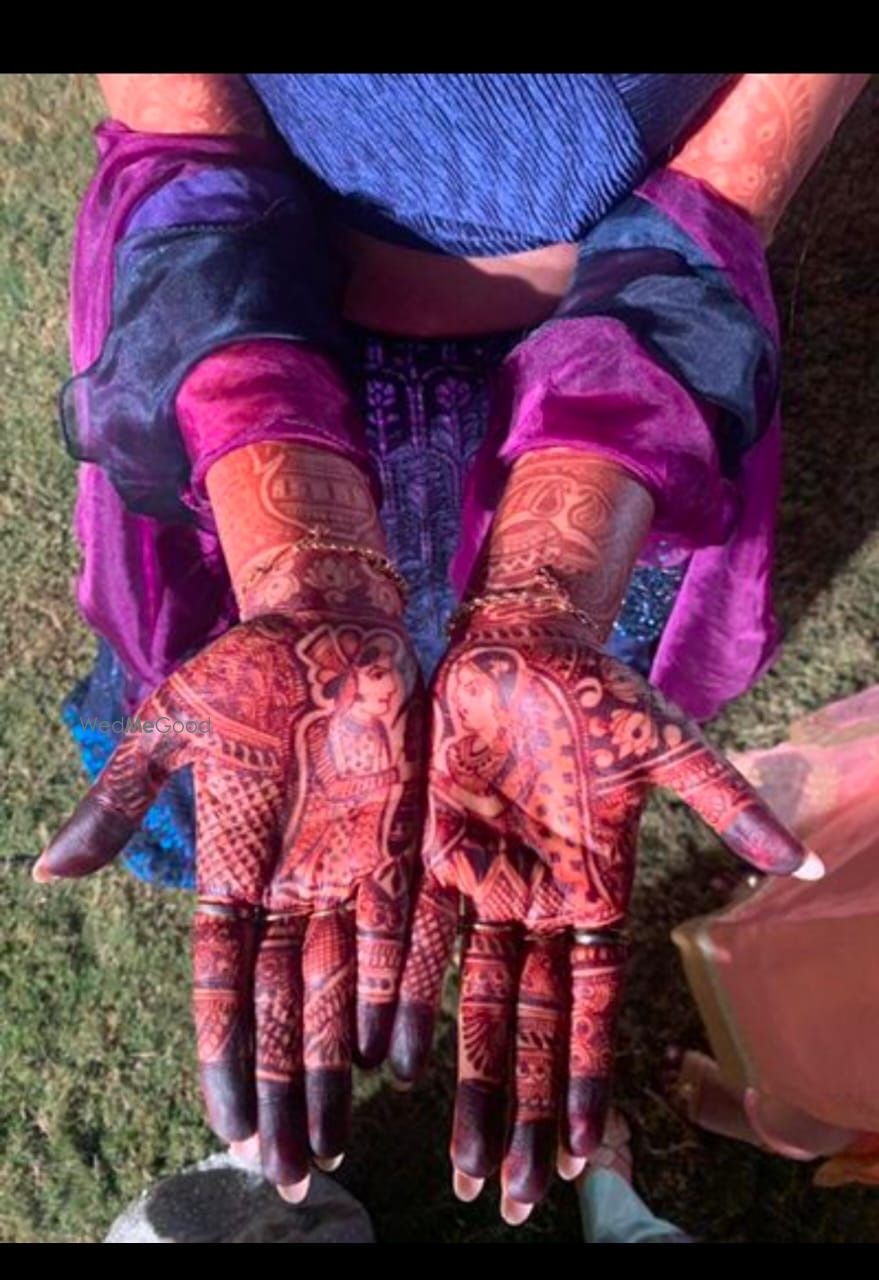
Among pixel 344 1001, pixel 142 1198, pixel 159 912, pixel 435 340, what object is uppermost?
pixel 435 340

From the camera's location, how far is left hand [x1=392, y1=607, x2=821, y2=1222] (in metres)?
0.94

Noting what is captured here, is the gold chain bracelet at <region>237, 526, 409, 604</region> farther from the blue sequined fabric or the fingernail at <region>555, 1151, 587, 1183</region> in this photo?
the fingernail at <region>555, 1151, 587, 1183</region>

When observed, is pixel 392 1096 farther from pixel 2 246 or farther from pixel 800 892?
pixel 2 246

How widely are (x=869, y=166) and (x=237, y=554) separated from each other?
145 centimetres

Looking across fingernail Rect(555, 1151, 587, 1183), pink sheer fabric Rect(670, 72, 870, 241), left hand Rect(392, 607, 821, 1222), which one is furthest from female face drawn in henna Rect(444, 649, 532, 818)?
pink sheer fabric Rect(670, 72, 870, 241)

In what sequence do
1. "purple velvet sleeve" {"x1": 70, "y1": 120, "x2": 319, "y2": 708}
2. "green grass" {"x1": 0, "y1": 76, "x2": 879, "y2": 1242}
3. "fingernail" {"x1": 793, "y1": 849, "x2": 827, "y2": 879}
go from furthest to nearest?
"green grass" {"x1": 0, "y1": 76, "x2": 879, "y2": 1242} < "purple velvet sleeve" {"x1": 70, "y1": 120, "x2": 319, "y2": 708} < "fingernail" {"x1": 793, "y1": 849, "x2": 827, "y2": 879}

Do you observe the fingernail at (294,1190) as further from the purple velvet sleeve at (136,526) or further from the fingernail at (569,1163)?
the purple velvet sleeve at (136,526)

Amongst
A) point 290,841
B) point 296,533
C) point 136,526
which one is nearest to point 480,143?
point 296,533

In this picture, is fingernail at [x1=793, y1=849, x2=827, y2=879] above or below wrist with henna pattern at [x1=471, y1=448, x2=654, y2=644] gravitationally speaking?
below

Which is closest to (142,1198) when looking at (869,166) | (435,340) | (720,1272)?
(720,1272)

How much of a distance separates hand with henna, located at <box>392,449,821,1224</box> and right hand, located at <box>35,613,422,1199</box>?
0.10 feet

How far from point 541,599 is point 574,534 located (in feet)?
0.22

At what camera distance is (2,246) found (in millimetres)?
2098

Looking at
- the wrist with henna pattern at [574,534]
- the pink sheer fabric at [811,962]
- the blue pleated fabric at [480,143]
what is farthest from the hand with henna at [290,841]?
the pink sheer fabric at [811,962]
